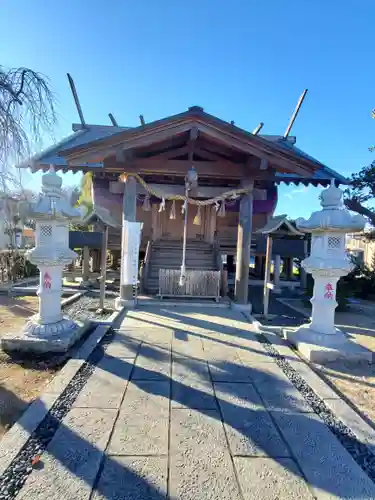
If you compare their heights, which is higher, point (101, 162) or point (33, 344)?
point (101, 162)

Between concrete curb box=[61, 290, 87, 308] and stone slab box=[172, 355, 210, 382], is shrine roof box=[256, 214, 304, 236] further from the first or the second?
concrete curb box=[61, 290, 87, 308]

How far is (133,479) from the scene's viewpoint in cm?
198

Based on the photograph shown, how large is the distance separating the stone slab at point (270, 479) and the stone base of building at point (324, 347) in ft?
8.01

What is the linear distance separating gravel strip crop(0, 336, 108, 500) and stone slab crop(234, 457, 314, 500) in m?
1.56

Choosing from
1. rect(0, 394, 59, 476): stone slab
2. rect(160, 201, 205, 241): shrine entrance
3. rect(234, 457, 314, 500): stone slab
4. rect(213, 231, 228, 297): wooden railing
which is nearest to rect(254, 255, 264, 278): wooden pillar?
rect(213, 231, 228, 297): wooden railing

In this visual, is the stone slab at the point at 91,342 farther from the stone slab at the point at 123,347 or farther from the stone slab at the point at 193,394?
the stone slab at the point at 193,394

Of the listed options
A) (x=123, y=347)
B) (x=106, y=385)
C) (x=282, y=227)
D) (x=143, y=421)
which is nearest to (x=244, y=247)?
(x=282, y=227)

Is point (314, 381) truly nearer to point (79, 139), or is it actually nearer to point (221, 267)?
point (221, 267)

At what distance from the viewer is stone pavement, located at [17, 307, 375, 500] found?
1.94 metres

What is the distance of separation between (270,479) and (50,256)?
3.96 meters

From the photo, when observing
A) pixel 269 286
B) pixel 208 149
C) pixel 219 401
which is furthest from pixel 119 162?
pixel 219 401

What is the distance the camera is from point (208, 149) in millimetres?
7387

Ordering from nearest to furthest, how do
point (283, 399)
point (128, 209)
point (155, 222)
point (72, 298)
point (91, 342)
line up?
point (283, 399), point (91, 342), point (128, 209), point (72, 298), point (155, 222)

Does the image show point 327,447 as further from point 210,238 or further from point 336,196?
point 210,238
